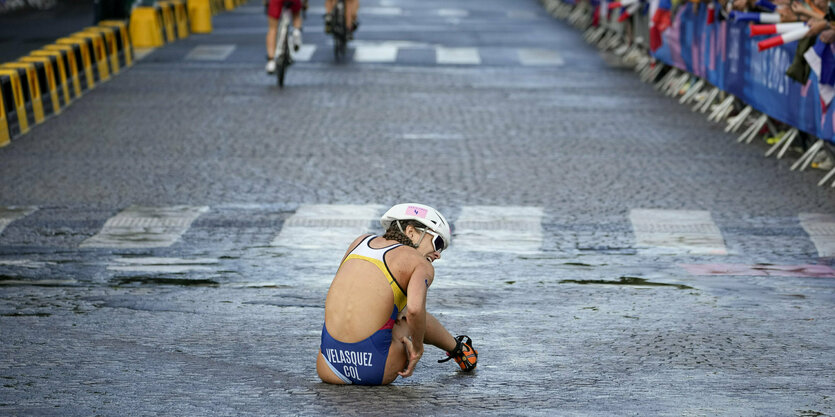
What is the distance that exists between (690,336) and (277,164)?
6832 millimetres

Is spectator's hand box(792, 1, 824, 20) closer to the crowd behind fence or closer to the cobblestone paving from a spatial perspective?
the crowd behind fence

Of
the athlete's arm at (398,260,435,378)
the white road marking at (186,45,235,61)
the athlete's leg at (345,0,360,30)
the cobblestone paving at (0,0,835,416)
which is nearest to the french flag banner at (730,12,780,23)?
the cobblestone paving at (0,0,835,416)

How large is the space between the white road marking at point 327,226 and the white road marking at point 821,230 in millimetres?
3256

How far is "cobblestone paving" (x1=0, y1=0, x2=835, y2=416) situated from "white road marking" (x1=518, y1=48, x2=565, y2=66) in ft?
12.8

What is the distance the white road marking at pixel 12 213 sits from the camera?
37.1ft

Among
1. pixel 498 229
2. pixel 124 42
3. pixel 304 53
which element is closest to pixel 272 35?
pixel 124 42

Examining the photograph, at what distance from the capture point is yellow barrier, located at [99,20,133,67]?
22.8m

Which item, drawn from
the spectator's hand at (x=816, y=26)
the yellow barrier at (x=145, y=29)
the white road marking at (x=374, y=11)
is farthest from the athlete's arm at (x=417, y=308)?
the white road marking at (x=374, y=11)

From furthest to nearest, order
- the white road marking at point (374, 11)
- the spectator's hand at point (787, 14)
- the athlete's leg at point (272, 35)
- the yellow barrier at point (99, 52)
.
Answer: the white road marking at point (374, 11) → the yellow barrier at point (99, 52) → the athlete's leg at point (272, 35) → the spectator's hand at point (787, 14)

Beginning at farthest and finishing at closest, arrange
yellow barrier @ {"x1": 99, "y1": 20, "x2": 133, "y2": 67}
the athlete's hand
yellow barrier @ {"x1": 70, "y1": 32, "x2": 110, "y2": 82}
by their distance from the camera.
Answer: yellow barrier @ {"x1": 99, "y1": 20, "x2": 133, "y2": 67} → yellow barrier @ {"x1": 70, "y1": 32, "x2": 110, "y2": 82} → the athlete's hand

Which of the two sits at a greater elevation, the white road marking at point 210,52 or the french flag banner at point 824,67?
the french flag banner at point 824,67

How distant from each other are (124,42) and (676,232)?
1399 cm

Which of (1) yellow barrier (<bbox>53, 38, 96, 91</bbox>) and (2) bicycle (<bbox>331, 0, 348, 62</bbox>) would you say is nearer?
(1) yellow barrier (<bbox>53, 38, 96, 91</bbox>)

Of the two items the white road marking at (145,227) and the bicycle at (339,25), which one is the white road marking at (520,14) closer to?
the bicycle at (339,25)
